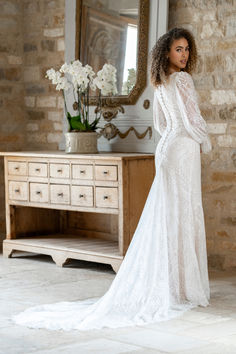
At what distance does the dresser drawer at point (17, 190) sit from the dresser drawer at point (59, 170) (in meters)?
0.35

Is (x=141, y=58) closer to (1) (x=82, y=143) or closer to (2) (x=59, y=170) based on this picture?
(1) (x=82, y=143)

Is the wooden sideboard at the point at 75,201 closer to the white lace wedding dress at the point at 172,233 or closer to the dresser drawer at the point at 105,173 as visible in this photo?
the dresser drawer at the point at 105,173

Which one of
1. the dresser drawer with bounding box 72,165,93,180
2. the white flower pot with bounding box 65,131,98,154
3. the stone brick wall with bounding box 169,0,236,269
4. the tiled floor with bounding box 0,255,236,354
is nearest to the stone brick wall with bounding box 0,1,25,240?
the white flower pot with bounding box 65,131,98,154

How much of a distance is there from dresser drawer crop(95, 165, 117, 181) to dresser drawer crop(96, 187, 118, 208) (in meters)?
0.08

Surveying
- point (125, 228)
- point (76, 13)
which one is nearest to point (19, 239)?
point (125, 228)

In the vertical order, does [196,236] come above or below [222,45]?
below

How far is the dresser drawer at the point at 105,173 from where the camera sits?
17.0 ft

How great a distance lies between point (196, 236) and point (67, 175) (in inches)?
61.4

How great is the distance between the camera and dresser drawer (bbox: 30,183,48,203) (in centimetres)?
570

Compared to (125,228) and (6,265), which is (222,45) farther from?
(6,265)

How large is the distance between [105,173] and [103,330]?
183 centimetres

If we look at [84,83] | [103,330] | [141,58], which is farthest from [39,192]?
[103,330]

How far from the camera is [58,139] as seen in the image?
646 centimetres

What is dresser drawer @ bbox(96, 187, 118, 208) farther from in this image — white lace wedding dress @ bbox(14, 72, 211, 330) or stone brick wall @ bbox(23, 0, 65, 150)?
stone brick wall @ bbox(23, 0, 65, 150)
